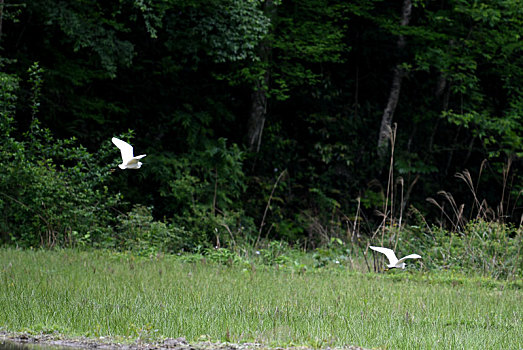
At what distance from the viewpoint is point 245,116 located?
21.8 m

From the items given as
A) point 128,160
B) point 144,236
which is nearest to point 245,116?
point 144,236

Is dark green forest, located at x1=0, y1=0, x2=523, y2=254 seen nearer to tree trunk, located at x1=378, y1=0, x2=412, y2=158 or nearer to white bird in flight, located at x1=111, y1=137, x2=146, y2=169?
tree trunk, located at x1=378, y1=0, x2=412, y2=158

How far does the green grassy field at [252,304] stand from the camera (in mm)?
5949

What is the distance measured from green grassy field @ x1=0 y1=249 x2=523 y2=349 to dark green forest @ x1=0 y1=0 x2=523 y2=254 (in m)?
2.60

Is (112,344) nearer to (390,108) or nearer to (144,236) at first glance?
(144,236)

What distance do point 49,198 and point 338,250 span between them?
5.86 metres

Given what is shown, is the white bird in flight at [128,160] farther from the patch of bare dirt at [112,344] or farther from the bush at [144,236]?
the bush at [144,236]

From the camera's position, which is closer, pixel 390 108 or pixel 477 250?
pixel 477 250

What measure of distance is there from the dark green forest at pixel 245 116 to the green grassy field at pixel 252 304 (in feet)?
8.53

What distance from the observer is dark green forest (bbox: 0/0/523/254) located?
13977mm

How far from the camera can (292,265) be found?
11.9 m

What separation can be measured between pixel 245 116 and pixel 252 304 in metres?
14.7

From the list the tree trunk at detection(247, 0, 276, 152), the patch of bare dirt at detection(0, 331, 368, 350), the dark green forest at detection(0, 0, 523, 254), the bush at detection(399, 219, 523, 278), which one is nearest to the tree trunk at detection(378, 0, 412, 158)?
the dark green forest at detection(0, 0, 523, 254)

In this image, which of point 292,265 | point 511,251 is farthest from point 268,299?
point 511,251
